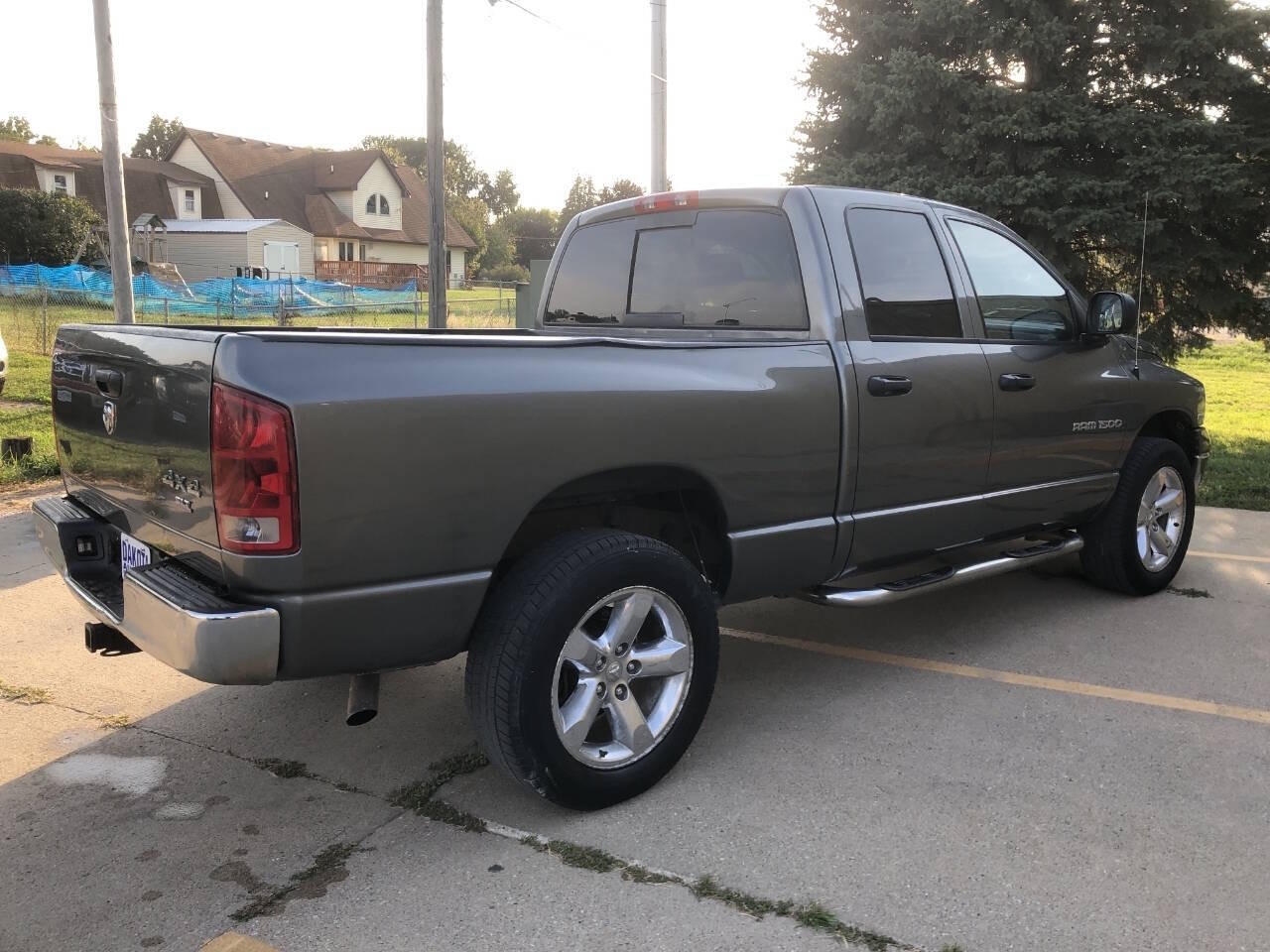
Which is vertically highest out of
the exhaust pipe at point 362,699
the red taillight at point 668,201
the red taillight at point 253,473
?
the red taillight at point 668,201

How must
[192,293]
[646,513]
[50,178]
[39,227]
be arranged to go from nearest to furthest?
[646,513] < [192,293] < [39,227] < [50,178]

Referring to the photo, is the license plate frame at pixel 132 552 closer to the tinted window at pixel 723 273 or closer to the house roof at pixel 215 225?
the tinted window at pixel 723 273

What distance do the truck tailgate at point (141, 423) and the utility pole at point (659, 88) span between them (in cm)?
860

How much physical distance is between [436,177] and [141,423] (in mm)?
7907

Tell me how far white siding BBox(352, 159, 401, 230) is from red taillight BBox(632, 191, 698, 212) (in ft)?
154

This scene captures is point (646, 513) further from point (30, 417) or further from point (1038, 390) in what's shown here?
point (30, 417)

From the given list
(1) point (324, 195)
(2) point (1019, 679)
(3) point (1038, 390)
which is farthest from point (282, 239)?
(2) point (1019, 679)

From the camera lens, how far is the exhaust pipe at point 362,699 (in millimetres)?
3051

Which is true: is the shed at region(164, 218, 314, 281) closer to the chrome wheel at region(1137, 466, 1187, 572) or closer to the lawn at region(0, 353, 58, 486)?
the lawn at region(0, 353, 58, 486)

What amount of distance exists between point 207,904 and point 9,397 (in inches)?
428

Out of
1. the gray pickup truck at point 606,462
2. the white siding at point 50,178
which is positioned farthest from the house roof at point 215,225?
the gray pickup truck at point 606,462

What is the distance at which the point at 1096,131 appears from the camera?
10195 millimetres

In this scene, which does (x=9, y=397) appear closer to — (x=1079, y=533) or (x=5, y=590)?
(x=5, y=590)

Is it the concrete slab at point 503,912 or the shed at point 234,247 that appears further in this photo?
the shed at point 234,247
